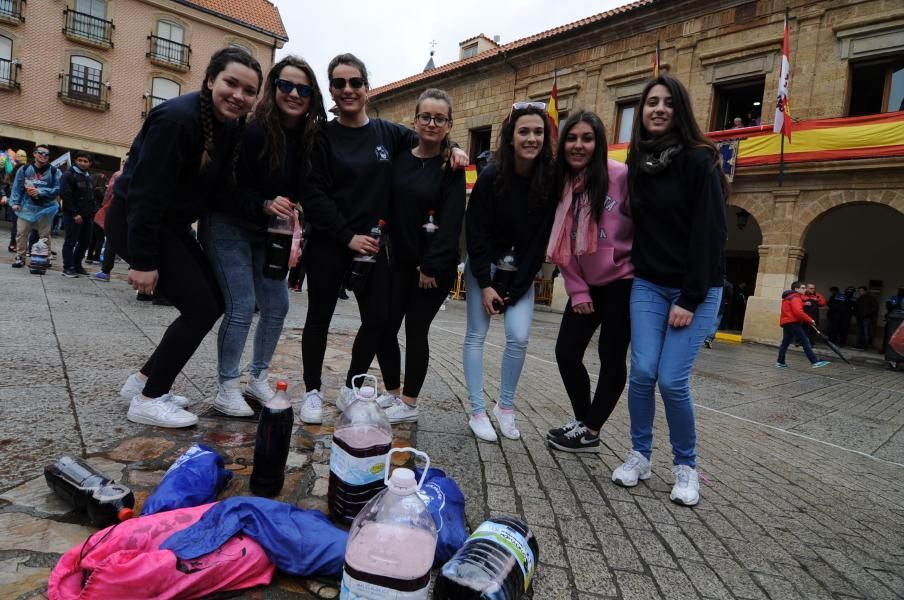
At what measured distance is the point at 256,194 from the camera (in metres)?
2.93

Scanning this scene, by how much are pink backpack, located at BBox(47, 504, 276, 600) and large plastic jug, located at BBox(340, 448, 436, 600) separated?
35 cm

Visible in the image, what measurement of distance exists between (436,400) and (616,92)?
627 inches

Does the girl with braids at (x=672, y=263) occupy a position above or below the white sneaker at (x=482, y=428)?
above

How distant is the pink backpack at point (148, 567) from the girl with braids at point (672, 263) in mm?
1855

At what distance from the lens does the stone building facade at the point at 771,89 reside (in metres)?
12.5

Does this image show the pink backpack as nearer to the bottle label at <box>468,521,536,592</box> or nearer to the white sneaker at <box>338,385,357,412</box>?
the bottle label at <box>468,521,536,592</box>

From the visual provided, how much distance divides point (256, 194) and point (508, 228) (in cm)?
147

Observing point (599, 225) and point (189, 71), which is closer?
point (599, 225)

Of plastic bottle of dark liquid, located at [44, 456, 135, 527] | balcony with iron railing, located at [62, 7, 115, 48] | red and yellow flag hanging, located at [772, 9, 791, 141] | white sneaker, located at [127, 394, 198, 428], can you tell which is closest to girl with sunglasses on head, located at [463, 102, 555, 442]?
white sneaker, located at [127, 394, 198, 428]

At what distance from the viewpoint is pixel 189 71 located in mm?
28172

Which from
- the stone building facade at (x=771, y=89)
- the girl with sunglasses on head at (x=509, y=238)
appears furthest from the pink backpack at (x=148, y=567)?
the stone building facade at (x=771, y=89)

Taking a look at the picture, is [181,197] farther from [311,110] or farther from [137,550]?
[137,550]

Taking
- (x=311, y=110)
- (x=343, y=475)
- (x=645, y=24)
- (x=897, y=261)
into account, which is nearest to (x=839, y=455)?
(x=343, y=475)

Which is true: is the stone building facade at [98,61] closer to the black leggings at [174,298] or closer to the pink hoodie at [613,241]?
the black leggings at [174,298]
